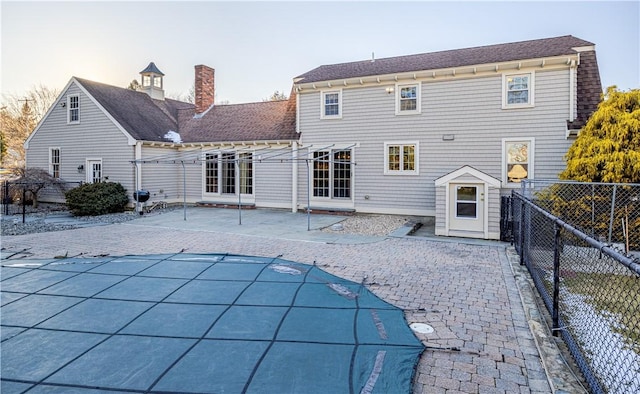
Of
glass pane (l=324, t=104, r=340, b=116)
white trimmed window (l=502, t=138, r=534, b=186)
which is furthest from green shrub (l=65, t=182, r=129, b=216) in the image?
white trimmed window (l=502, t=138, r=534, b=186)

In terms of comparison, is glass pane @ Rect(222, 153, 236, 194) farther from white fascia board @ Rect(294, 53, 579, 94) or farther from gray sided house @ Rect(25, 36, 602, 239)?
white fascia board @ Rect(294, 53, 579, 94)

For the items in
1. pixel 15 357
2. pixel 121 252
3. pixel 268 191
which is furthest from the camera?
pixel 268 191

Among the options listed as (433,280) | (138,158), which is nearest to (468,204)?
(433,280)

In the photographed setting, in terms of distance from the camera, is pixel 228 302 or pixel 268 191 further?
pixel 268 191

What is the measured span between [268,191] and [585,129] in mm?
10836

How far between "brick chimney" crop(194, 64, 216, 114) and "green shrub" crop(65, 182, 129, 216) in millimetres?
6187

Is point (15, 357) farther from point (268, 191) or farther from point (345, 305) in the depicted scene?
point (268, 191)

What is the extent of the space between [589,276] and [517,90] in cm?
718

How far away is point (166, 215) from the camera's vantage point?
1395 centimetres

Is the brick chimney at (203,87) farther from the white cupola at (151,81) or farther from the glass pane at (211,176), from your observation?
the glass pane at (211,176)

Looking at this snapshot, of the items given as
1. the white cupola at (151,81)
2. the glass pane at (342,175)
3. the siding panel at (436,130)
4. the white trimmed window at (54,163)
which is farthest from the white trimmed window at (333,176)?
the white trimmed window at (54,163)

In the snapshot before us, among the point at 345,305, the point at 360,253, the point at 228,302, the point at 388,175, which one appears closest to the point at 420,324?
the point at 345,305

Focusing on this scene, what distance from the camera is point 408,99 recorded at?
41.8 ft

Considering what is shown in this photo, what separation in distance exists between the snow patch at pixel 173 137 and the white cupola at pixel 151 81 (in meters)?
Result: 3.60
